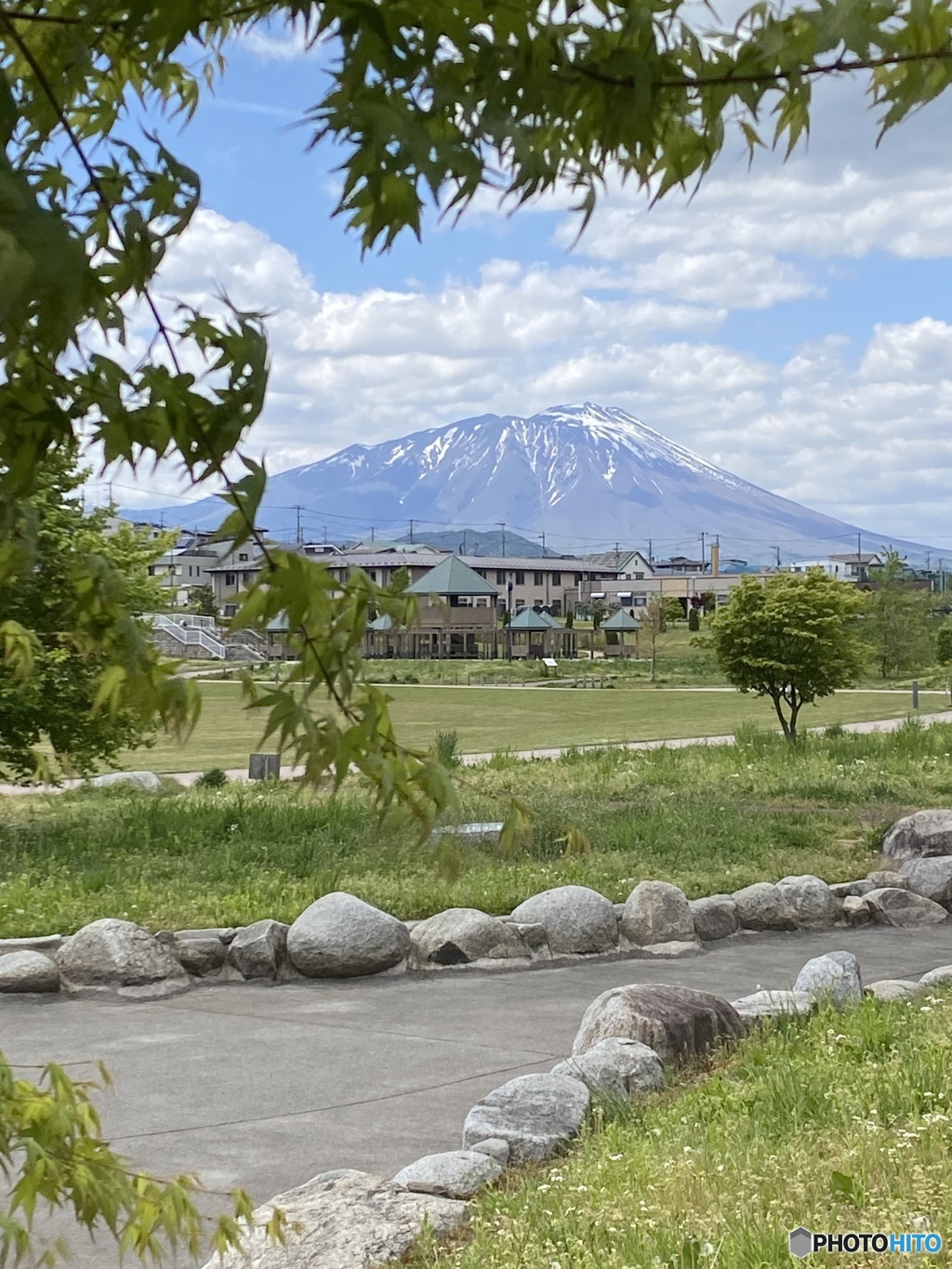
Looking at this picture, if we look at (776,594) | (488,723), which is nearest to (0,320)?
(776,594)

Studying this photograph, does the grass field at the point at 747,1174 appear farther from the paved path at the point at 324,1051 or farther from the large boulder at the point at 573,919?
the large boulder at the point at 573,919

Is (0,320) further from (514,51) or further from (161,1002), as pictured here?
(161,1002)

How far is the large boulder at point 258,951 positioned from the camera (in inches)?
355

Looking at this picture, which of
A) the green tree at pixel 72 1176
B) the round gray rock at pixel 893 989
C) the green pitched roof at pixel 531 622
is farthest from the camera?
the green pitched roof at pixel 531 622

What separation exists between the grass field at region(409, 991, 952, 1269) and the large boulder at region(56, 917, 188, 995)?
13.1 feet

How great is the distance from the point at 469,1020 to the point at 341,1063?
3.85 ft

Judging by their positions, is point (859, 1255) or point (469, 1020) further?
point (469, 1020)

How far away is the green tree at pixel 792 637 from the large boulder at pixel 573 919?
15.8m

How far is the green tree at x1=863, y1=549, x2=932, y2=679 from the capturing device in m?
57.5

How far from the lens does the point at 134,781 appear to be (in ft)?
66.6

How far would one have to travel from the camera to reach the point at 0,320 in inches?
47.0

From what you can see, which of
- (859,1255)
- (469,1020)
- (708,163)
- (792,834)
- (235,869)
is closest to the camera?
(708,163)

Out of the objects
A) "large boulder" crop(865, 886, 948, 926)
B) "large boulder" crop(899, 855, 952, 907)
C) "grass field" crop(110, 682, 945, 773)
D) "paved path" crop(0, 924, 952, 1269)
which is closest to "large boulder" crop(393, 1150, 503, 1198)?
→ "paved path" crop(0, 924, 952, 1269)

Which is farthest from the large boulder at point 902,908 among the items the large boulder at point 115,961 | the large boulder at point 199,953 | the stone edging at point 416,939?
the large boulder at point 115,961
